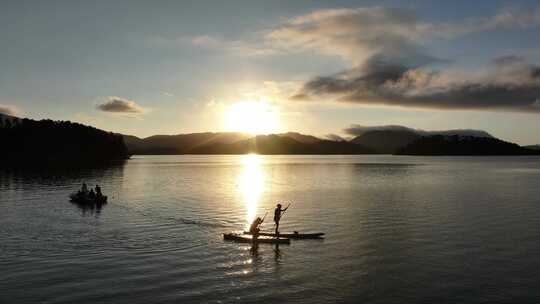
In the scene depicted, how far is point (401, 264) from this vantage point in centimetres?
3419

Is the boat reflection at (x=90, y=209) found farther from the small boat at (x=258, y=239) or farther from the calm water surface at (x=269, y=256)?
the small boat at (x=258, y=239)

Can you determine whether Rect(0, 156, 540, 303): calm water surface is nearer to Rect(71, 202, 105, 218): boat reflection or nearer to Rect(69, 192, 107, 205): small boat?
Rect(71, 202, 105, 218): boat reflection

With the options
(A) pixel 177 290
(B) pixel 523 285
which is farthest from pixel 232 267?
(B) pixel 523 285

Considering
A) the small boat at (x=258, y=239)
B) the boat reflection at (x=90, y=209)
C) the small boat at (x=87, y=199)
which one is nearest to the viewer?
the small boat at (x=258, y=239)

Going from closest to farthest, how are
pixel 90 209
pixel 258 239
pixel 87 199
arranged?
1. pixel 258 239
2. pixel 90 209
3. pixel 87 199

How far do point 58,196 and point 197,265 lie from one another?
190 ft

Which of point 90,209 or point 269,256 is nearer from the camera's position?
point 269,256

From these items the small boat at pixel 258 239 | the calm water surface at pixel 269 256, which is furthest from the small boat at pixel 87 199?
the small boat at pixel 258 239

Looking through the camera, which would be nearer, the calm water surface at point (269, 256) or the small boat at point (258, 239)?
the calm water surface at point (269, 256)

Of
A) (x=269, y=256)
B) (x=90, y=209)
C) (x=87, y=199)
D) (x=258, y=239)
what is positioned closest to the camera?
(x=269, y=256)

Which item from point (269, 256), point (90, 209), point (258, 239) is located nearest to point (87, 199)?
point (90, 209)

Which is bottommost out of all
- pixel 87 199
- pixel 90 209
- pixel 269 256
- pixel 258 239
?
pixel 269 256

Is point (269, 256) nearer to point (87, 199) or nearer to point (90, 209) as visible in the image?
point (90, 209)

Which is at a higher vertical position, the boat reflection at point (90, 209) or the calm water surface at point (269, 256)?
the boat reflection at point (90, 209)
